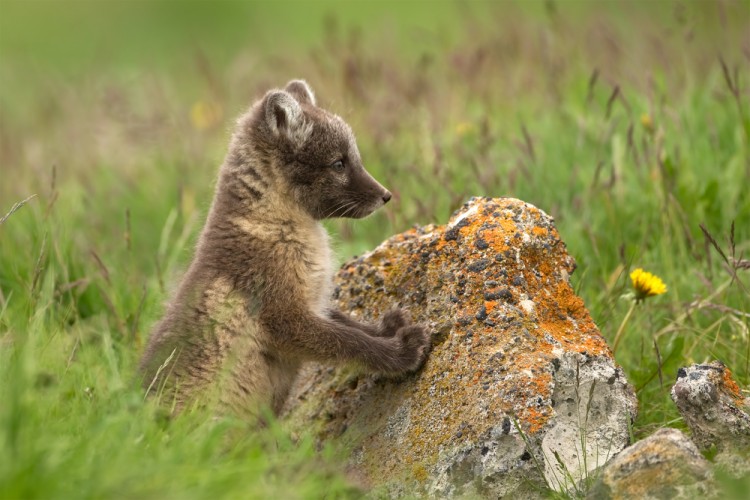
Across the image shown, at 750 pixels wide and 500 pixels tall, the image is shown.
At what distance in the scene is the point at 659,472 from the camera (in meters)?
3.20

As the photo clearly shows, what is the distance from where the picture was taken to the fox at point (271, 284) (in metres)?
4.22

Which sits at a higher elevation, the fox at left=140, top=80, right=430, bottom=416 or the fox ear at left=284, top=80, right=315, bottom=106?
the fox ear at left=284, top=80, right=315, bottom=106

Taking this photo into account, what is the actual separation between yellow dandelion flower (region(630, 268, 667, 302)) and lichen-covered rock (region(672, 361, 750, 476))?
731 mm

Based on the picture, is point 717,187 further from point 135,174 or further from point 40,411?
point 135,174

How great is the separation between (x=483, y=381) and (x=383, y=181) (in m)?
3.07

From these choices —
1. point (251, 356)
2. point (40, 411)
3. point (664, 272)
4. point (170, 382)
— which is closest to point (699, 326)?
point (664, 272)

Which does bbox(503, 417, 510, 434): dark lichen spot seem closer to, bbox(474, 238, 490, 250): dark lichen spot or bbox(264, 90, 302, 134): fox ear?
bbox(474, 238, 490, 250): dark lichen spot

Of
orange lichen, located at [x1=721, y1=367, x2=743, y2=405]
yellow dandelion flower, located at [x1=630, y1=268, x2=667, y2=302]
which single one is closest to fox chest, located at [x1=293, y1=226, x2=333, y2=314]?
yellow dandelion flower, located at [x1=630, y1=268, x2=667, y2=302]

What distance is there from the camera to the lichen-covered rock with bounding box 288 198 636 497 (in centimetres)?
360

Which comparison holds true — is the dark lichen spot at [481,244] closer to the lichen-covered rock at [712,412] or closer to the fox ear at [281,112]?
the lichen-covered rock at [712,412]

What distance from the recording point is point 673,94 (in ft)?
22.6

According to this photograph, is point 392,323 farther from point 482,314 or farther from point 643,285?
point 643,285

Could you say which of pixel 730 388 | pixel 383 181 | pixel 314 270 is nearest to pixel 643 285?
pixel 730 388

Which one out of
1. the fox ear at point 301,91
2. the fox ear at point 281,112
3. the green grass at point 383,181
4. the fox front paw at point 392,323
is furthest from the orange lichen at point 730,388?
the fox ear at point 301,91
